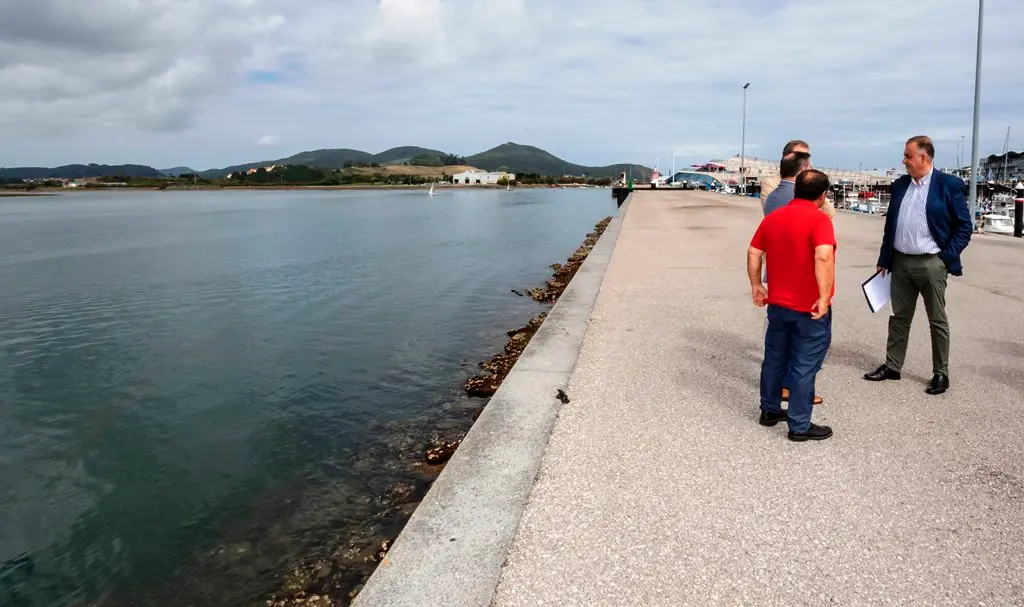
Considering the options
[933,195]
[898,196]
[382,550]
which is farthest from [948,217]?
[382,550]

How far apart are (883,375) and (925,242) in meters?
1.19

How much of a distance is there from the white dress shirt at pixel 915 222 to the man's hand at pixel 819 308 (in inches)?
63.5

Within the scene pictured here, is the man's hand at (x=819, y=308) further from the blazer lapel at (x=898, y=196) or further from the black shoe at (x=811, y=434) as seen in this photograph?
the blazer lapel at (x=898, y=196)

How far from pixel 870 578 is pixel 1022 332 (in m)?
5.91

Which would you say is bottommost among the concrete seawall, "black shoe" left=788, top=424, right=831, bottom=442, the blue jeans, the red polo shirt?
the concrete seawall

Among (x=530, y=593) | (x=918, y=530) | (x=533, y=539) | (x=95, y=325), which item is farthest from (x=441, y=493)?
(x=95, y=325)

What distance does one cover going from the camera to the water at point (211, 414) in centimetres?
523

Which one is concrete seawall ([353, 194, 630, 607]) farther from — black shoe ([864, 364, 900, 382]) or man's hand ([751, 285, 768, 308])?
black shoe ([864, 364, 900, 382])

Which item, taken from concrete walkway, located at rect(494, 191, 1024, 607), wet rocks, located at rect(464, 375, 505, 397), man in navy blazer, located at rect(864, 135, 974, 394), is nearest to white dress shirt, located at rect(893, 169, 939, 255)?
man in navy blazer, located at rect(864, 135, 974, 394)

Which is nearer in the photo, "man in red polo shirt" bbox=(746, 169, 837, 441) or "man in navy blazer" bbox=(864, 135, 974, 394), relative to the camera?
"man in red polo shirt" bbox=(746, 169, 837, 441)

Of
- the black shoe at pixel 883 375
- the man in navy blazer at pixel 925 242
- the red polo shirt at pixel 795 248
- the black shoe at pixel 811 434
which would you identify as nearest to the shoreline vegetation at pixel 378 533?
the black shoe at pixel 811 434

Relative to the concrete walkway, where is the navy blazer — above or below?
above

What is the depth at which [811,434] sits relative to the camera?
4.44m

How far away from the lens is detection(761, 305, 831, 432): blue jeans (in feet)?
14.4
